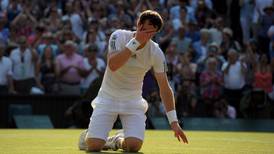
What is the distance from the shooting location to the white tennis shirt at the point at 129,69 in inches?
360

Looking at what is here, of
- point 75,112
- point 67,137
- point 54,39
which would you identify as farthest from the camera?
point 54,39

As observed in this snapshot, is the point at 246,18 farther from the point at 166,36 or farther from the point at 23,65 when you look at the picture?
the point at 23,65

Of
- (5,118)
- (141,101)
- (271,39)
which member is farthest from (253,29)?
(141,101)

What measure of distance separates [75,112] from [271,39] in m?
6.03

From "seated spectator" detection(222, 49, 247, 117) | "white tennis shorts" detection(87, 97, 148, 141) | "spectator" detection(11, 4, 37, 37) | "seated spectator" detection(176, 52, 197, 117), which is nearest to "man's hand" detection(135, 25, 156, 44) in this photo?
"white tennis shorts" detection(87, 97, 148, 141)

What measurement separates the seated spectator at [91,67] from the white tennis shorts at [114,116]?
926 cm

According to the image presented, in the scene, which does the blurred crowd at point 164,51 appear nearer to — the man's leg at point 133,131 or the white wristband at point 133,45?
the man's leg at point 133,131

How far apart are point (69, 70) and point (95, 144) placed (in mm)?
9532

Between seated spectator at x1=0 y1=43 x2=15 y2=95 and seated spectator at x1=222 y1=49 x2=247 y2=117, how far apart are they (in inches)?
213

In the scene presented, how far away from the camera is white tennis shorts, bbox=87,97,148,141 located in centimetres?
941

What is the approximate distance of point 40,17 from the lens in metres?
20.9

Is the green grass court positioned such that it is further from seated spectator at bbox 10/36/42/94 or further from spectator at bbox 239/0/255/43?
spectator at bbox 239/0/255/43

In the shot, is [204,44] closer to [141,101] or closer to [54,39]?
[54,39]

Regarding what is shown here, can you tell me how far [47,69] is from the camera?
62.0 ft
